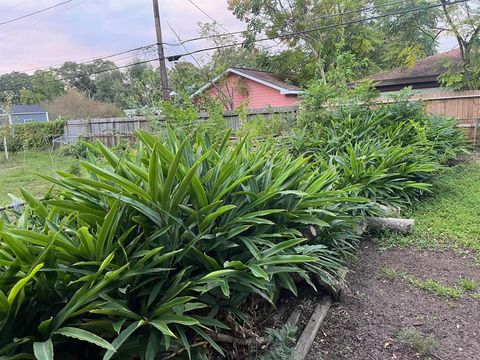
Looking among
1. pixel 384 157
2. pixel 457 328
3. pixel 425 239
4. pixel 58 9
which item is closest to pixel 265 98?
pixel 58 9

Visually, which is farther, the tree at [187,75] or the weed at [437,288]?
the tree at [187,75]

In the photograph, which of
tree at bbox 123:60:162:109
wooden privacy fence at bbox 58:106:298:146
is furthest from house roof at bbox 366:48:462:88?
wooden privacy fence at bbox 58:106:298:146

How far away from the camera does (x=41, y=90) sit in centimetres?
3359

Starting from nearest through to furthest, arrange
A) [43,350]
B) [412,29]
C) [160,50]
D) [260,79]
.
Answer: [43,350]
[160,50]
[412,29]
[260,79]

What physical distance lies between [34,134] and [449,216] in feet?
55.7

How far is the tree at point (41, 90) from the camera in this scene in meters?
32.3

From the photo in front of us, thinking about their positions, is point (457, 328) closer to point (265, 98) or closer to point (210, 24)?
point (265, 98)

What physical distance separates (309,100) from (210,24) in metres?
11.7

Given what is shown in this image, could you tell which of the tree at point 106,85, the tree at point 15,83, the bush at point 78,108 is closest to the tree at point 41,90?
the tree at point 15,83

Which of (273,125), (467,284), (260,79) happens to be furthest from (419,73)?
(467,284)

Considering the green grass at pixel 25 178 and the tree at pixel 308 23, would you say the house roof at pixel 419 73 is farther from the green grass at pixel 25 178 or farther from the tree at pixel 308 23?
the green grass at pixel 25 178

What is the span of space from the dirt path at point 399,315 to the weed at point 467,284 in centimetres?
3

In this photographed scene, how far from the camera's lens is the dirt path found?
2.07m

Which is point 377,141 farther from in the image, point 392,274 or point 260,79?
point 260,79
